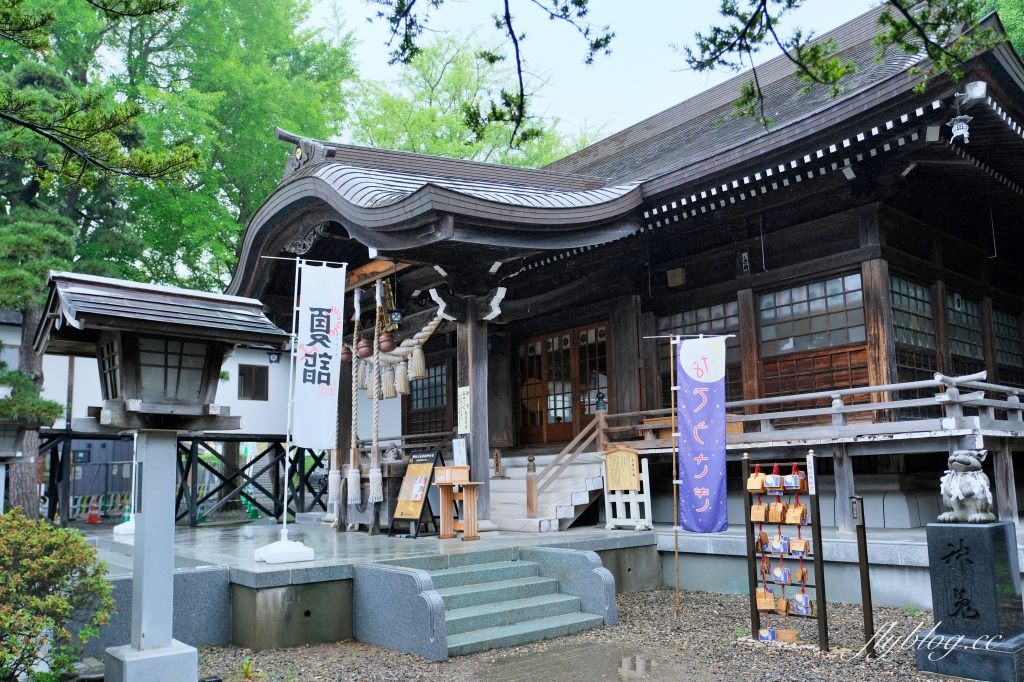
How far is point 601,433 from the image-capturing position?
11680 mm

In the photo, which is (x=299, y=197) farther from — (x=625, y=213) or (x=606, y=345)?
(x=606, y=345)

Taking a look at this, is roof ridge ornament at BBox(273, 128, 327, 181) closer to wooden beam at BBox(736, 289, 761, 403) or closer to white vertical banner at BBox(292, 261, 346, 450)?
white vertical banner at BBox(292, 261, 346, 450)

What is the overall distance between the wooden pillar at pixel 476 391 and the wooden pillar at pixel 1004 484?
6.00 meters

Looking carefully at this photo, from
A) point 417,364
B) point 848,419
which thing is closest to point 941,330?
point 848,419

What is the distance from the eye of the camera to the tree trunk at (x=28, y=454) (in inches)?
595

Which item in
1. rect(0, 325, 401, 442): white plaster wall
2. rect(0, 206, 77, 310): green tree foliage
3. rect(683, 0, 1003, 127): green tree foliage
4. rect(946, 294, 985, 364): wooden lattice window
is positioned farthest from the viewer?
rect(0, 325, 401, 442): white plaster wall

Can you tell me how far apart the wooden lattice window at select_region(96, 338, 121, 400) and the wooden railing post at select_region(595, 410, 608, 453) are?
7.01 metres

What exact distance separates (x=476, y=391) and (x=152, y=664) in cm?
589

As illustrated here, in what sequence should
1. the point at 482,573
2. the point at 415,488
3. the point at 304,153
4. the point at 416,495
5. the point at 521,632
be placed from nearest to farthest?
1. the point at 521,632
2. the point at 482,573
3. the point at 416,495
4. the point at 415,488
5. the point at 304,153

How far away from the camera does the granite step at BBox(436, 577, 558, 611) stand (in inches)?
305

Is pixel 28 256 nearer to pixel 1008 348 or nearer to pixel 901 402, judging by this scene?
pixel 901 402

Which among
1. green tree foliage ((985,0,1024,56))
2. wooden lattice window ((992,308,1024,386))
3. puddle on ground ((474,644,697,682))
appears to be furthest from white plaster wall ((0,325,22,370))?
green tree foliage ((985,0,1024,56))

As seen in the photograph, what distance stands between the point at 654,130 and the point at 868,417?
8191mm

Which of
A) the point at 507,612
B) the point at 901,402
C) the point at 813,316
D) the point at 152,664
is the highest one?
the point at 813,316
